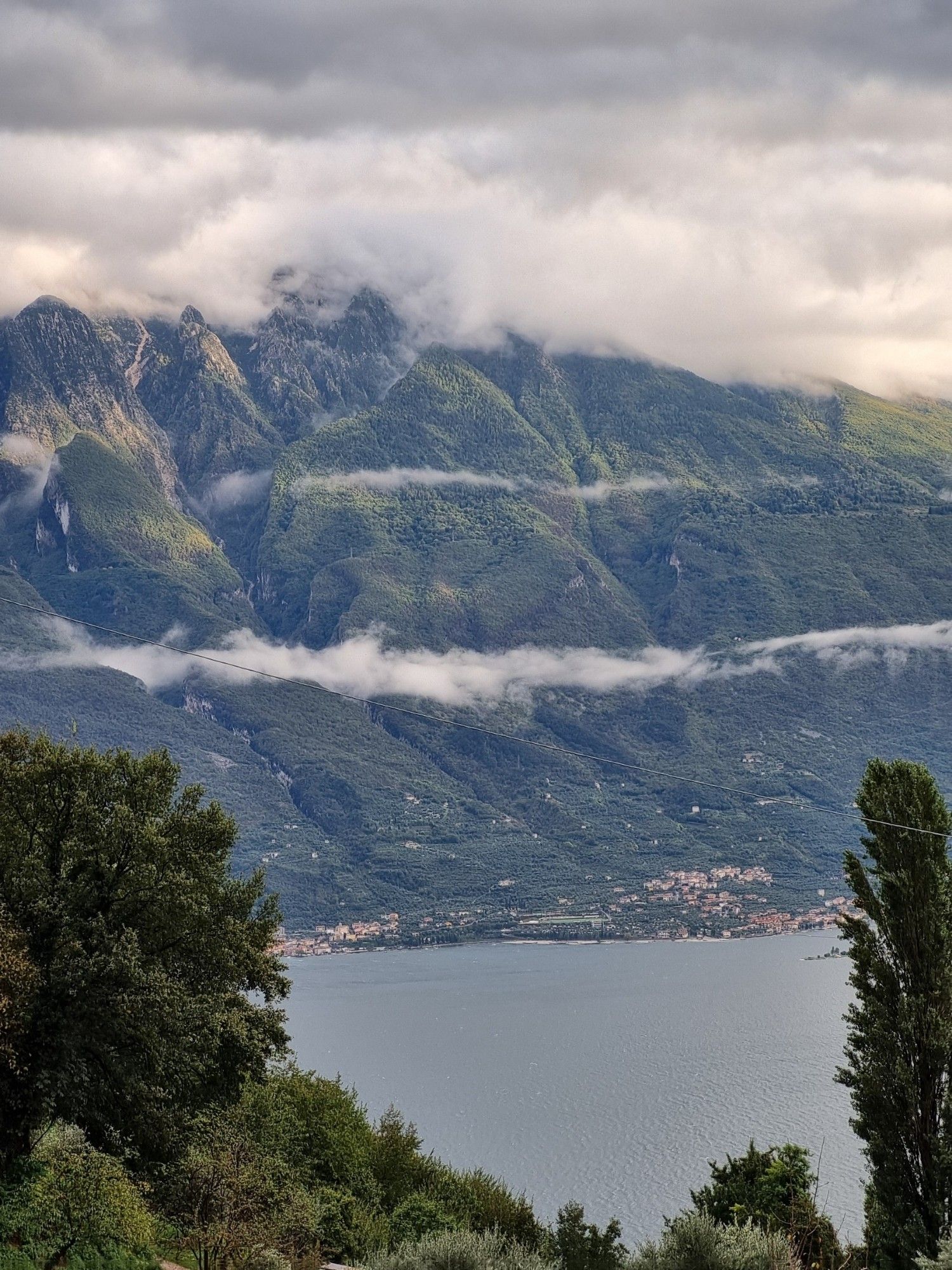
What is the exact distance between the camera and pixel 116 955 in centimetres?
2462

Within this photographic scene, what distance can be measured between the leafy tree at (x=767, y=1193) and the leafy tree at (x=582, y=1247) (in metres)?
2.74

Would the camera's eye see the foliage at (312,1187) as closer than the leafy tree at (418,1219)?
Yes

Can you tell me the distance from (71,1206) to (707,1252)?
33.9 feet

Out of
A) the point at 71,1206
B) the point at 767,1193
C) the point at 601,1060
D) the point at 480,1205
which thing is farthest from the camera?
the point at 601,1060

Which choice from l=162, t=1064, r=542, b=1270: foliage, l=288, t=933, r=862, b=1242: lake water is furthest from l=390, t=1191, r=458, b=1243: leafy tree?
l=288, t=933, r=862, b=1242: lake water

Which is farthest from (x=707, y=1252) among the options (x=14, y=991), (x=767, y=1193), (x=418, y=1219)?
(x=767, y=1193)

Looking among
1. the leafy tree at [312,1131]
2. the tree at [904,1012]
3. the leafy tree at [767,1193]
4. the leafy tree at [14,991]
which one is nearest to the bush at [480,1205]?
the leafy tree at [312,1131]

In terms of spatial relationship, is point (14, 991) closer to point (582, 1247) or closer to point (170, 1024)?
point (170, 1024)

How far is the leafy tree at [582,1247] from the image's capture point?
98.5 ft

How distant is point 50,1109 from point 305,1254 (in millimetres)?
9295

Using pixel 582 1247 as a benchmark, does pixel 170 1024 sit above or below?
above

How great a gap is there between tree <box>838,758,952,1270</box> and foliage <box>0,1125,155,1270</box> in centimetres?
1250

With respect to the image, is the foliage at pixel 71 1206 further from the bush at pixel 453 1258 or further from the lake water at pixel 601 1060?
the lake water at pixel 601 1060

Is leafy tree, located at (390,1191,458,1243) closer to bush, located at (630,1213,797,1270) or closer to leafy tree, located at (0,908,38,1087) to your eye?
leafy tree, located at (0,908,38,1087)
